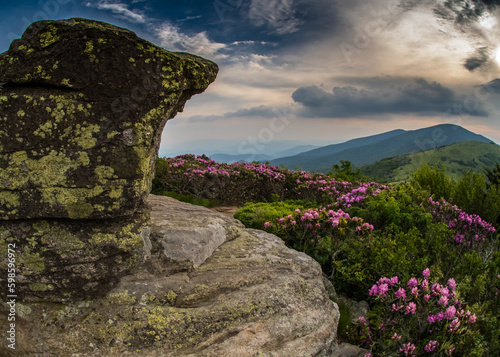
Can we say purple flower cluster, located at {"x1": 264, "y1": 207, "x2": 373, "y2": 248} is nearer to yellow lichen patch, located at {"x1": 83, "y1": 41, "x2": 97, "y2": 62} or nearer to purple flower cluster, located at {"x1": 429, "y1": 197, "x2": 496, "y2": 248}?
purple flower cluster, located at {"x1": 429, "y1": 197, "x2": 496, "y2": 248}

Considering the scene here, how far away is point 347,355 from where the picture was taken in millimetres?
3959

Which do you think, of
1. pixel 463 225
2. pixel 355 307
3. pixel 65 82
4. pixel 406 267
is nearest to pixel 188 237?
pixel 65 82

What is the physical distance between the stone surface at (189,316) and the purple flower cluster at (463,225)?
5.33 meters

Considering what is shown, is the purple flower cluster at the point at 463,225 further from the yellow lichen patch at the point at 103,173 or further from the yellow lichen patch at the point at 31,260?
the yellow lichen patch at the point at 31,260

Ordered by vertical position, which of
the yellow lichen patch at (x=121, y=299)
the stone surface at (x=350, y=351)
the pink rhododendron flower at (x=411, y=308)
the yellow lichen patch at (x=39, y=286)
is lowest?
the stone surface at (x=350, y=351)

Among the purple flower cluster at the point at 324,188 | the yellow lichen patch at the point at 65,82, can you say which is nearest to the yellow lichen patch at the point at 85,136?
the yellow lichen patch at the point at 65,82

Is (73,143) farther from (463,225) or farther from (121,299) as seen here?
(463,225)

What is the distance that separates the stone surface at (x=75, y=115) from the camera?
9.53 feet

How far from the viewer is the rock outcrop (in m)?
2.92

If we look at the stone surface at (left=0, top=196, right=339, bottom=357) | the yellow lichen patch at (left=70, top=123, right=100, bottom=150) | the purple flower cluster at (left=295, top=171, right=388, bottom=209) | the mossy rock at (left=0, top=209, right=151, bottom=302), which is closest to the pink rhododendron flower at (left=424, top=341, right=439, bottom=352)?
the stone surface at (left=0, top=196, right=339, bottom=357)

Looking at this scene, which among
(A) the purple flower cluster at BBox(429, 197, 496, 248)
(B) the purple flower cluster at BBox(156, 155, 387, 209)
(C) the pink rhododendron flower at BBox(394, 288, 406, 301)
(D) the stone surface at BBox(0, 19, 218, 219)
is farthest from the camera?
(B) the purple flower cluster at BBox(156, 155, 387, 209)

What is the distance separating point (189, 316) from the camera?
3.17 meters

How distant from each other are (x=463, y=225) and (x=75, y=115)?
870 cm

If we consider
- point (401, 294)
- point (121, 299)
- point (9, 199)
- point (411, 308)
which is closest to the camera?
point (9, 199)
